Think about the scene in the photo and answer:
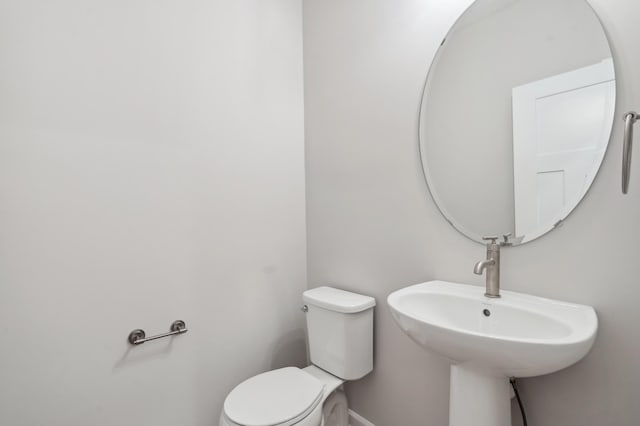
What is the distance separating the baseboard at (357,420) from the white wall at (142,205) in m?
0.44

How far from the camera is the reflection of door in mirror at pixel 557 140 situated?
0.85 metres

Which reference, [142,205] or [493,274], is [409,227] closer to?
[493,274]

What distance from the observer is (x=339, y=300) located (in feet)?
4.56

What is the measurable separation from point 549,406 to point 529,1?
132 cm

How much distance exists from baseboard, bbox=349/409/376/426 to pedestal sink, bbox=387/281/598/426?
704mm

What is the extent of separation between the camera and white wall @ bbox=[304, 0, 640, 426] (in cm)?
82

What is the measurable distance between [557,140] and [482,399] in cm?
83

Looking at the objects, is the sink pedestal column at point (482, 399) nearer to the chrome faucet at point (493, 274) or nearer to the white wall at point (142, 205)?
the chrome faucet at point (493, 274)

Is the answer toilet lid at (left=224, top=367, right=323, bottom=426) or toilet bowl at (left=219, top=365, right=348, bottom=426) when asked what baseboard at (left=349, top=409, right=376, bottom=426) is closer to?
toilet bowl at (left=219, top=365, right=348, bottom=426)

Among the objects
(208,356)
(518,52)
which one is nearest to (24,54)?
(208,356)

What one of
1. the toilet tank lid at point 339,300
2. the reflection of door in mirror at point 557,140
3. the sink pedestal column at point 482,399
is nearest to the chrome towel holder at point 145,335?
the toilet tank lid at point 339,300

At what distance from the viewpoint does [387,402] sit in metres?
1.39

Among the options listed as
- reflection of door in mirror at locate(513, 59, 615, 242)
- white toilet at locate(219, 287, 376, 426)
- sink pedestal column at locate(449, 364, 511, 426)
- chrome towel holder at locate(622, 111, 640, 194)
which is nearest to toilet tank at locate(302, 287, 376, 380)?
white toilet at locate(219, 287, 376, 426)

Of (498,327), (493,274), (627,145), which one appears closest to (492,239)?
(493,274)
